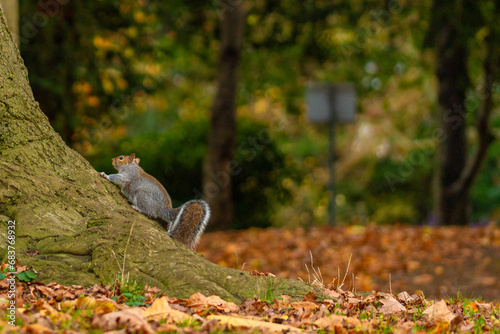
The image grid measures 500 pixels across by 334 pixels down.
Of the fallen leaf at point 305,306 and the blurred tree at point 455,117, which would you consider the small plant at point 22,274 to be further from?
the blurred tree at point 455,117

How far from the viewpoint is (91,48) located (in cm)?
1231

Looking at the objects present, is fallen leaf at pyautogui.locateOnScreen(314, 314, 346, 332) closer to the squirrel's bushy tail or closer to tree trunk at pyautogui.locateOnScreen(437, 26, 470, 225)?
the squirrel's bushy tail

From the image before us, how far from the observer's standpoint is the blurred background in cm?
1115

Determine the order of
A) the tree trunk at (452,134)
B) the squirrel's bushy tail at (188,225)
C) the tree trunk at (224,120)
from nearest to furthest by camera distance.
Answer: the squirrel's bushy tail at (188,225) → the tree trunk at (452,134) → the tree trunk at (224,120)

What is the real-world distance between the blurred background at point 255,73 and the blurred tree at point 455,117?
22 mm

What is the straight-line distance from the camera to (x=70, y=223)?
363 centimetres

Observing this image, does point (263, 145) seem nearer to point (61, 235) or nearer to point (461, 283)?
point (461, 283)

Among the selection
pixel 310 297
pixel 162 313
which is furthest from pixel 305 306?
pixel 162 313

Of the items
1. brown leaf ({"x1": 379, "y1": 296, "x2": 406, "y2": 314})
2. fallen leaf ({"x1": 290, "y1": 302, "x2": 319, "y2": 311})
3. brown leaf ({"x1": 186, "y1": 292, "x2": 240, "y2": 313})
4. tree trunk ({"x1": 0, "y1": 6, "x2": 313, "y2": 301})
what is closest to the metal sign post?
tree trunk ({"x1": 0, "y1": 6, "x2": 313, "y2": 301})

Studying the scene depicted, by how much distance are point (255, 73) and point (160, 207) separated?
1184cm

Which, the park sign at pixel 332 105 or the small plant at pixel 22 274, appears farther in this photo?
the park sign at pixel 332 105

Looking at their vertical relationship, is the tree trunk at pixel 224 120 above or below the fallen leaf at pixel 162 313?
above

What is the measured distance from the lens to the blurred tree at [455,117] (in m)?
10.3

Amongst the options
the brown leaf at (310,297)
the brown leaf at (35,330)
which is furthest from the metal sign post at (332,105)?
the brown leaf at (35,330)
